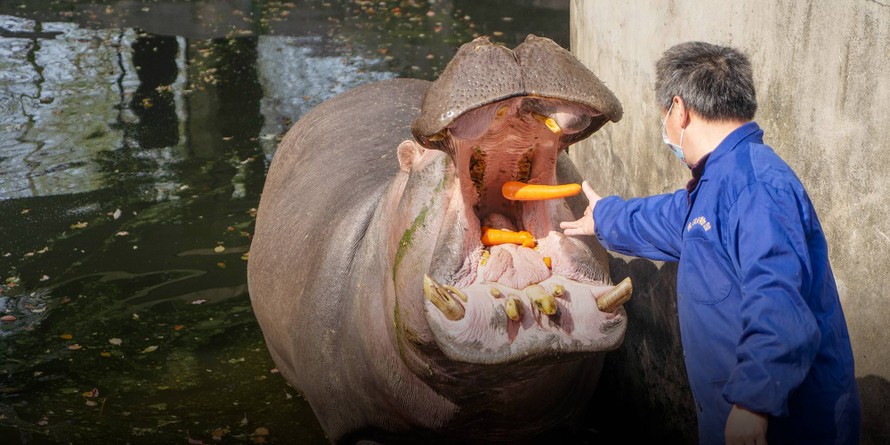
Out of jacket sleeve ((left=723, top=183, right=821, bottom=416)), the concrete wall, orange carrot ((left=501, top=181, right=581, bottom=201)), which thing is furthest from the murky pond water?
jacket sleeve ((left=723, top=183, right=821, bottom=416))

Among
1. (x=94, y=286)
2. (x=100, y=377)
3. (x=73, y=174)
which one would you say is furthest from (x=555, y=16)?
(x=100, y=377)

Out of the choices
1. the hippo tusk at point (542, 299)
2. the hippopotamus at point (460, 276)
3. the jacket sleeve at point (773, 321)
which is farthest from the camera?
the hippo tusk at point (542, 299)

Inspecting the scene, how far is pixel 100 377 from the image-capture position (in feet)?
19.1

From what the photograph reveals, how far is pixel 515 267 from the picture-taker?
341 centimetres

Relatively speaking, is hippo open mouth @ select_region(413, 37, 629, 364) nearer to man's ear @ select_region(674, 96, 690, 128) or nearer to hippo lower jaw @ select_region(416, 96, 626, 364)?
hippo lower jaw @ select_region(416, 96, 626, 364)

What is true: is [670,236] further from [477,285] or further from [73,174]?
[73,174]

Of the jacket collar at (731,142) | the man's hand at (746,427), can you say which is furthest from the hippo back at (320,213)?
the man's hand at (746,427)

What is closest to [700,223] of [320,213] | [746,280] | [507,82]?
[746,280]

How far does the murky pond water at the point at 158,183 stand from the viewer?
18.4 ft

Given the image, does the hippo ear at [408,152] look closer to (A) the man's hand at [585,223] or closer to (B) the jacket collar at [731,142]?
(A) the man's hand at [585,223]

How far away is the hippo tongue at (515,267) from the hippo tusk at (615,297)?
0.22 meters

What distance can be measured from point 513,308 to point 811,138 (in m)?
1.19

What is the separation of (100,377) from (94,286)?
117cm

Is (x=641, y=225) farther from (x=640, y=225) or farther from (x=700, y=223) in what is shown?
(x=700, y=223)
